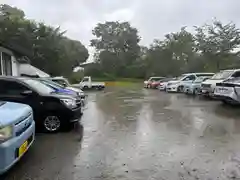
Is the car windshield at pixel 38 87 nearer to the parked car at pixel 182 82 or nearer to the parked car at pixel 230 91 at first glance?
the parked car at pixel 230 91

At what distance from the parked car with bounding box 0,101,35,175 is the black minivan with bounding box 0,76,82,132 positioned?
8.96ft

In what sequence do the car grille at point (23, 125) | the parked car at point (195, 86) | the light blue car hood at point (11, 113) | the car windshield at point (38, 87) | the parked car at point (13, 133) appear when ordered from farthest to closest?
the parked car at point (195, 86) → the car windshield at point (38, 87) → the car grille at point (23, 125) → the light blue car hood at point (11, 113) → the parked car at point (13, 133)

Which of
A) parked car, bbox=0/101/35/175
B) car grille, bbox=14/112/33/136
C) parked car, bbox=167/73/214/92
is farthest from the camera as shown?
parked car, bbox=167/73/214/92

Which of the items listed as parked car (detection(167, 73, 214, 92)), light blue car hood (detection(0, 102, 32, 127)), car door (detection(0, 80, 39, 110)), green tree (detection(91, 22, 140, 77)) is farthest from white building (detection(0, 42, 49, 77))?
green tree (detection(91, 22, 140, 77))

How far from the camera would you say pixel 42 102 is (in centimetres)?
859

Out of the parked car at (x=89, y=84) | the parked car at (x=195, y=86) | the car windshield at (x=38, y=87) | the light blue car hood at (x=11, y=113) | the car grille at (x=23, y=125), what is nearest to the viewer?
the light blue car hood at (x=11, y=113)

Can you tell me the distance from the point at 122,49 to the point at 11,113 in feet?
224

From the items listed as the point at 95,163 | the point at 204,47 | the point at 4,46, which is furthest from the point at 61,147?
the point at 204,47

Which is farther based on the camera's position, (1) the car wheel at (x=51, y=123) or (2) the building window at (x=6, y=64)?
(2) the building window at (x=6, y=64)

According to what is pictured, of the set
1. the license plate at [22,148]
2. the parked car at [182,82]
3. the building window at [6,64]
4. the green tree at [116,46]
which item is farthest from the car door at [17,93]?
the green tree at [116,46]

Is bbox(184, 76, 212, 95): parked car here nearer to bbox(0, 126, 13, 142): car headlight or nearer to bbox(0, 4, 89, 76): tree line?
bbox(0, 4, 89, 76): tree line

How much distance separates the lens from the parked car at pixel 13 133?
457 centimetres

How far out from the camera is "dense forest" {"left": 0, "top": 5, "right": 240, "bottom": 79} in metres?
35.7

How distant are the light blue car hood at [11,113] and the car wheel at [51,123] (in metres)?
2.71
